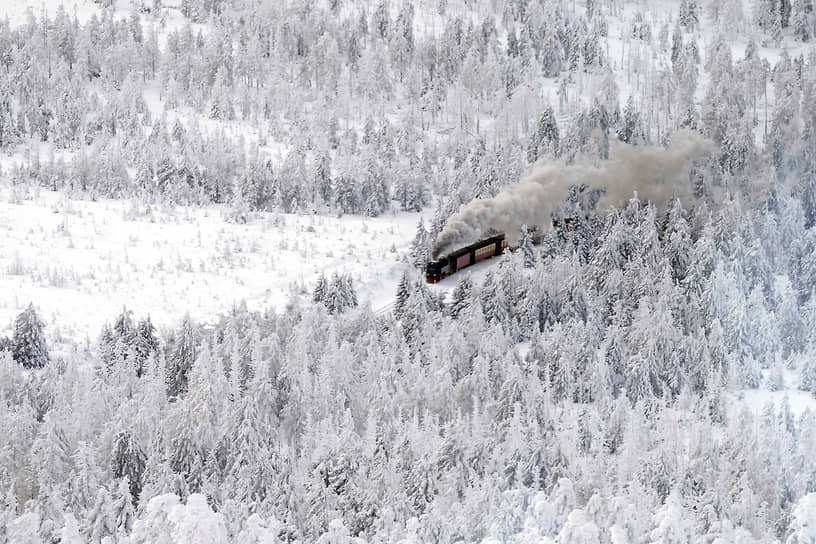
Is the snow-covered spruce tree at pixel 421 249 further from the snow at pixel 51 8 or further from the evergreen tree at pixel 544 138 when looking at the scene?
the snow at pixel 51 8

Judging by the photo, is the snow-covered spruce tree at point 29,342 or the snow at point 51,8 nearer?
the snow-covered spruce tree at point 29,342

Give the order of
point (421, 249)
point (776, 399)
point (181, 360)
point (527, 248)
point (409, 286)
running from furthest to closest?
point (421, 249) < point (527, 248) < point (409, 286) < point (776, 399) < point (181, 360)

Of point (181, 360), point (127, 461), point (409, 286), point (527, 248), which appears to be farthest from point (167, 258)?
point (127, 461)

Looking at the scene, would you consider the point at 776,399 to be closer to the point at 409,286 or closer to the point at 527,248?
the point at 409,286

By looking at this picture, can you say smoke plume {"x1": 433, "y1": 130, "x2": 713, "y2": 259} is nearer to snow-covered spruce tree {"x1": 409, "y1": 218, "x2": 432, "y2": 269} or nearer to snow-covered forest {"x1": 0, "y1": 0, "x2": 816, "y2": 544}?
snow-covered spruce tree {"x1": 409, "y1": 218, "x2": 432, "y2": 269}

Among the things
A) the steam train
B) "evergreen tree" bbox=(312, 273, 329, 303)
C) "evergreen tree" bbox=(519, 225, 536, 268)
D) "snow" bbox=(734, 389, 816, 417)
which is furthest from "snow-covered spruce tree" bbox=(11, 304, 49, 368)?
"snow" bbox=(734, 389, 816, 417)

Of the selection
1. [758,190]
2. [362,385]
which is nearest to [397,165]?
[758,190]

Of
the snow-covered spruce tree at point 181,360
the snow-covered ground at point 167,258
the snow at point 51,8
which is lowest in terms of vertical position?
the snow-covered ground at point 167,258

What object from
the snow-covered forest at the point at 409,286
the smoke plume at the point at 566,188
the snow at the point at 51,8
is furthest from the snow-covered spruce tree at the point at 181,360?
the snow at the point at 51,8
